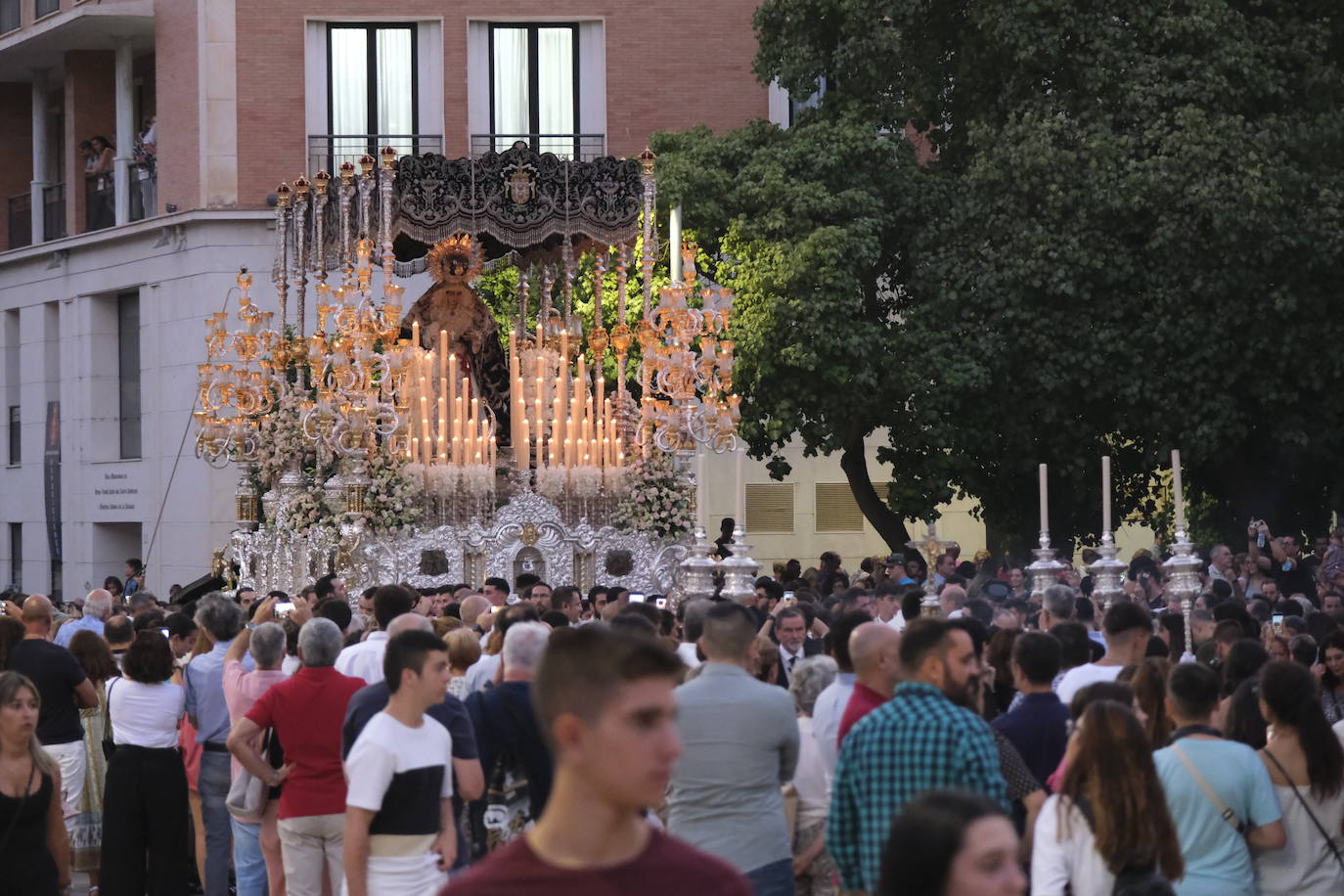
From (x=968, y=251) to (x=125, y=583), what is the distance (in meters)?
13.6

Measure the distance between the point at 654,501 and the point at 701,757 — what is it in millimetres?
14086

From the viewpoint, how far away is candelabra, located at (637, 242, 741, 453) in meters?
19.1

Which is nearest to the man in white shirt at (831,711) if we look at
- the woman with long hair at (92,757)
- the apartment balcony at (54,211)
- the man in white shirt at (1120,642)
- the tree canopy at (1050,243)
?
the man in white shirt at (1120,642)

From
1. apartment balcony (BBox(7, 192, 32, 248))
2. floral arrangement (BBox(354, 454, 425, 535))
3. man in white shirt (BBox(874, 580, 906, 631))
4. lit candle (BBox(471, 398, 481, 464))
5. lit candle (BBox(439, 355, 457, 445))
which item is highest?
apartment balcony (BBox(7, 192, 32, 248))

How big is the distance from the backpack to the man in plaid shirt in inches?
68.0

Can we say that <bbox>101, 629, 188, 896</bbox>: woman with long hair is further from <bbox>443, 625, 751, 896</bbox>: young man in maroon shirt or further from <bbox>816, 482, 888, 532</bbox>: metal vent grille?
<bbox>816, 482, 888, 532</bbox>: metal vent grille

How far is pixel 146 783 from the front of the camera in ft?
36.3

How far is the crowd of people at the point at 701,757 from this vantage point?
4168mm

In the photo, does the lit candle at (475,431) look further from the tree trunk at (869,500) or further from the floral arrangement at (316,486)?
the tree trunk at (869,500)

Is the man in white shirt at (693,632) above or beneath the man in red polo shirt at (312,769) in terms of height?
above

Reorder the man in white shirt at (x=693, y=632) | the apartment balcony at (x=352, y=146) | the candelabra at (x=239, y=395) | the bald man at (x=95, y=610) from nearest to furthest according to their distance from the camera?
the man in white shirt at (x=693, y=632), the bald man at (x=95, y=610), the candelabra at (x=239, y=395), the apartment balcony at (x=352, y=146)

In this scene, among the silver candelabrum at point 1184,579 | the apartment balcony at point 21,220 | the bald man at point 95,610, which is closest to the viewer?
the silver candelabrum at point 1184,579

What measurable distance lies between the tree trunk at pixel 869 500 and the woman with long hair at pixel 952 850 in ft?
74.9

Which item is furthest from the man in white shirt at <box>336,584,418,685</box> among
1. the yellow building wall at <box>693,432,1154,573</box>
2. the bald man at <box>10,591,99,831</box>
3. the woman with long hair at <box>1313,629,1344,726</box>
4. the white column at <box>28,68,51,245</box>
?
the white column at <box>28,68,51,245</box>
